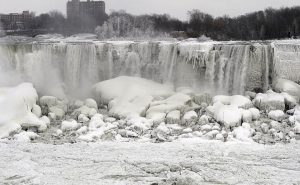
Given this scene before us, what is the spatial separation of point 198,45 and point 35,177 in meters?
9.85

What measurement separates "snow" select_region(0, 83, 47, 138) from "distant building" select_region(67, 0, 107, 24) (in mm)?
37787

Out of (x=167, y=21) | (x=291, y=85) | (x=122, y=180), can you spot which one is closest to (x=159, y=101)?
(x=291, y=85)

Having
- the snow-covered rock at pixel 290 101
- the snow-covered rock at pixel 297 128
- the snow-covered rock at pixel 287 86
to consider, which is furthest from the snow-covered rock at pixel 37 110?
the snow-covered rock at pixel 287 86

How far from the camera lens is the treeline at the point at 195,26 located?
37469mm

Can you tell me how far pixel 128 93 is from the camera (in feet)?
56.6

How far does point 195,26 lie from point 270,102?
29.0 metres

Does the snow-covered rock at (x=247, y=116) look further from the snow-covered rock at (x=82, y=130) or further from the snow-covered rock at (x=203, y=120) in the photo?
the snow-covered rock at (x=82, y=130)

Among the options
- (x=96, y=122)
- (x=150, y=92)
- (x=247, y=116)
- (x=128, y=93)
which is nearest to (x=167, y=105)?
(x=150, y=92)

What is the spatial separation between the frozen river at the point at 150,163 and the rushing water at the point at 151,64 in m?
5.58

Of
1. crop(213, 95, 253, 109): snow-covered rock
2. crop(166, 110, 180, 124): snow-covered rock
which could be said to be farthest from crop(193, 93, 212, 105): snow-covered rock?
crop(166, 110, 180, 124): snow-covered rock

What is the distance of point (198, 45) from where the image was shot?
739 inches

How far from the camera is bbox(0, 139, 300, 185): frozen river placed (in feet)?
34.4

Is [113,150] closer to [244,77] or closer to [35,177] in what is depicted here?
[35,177]

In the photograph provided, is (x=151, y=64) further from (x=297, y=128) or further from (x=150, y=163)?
(x=150, y=163)
